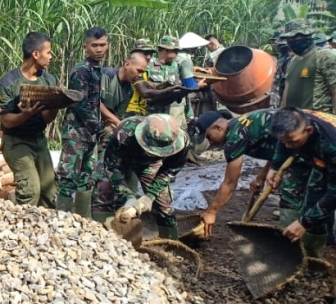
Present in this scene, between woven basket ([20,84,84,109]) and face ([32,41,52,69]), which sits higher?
face ([32,41,52,69])

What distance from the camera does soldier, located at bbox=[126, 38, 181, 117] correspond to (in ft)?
21.8

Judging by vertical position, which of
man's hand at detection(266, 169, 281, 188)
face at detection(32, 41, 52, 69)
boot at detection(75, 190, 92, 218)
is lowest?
boot at detection(75, 190, 92, 218)

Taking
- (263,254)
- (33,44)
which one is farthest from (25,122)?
(263,254)

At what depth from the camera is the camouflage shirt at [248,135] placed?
16.0 feet

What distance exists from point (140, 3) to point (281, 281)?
5685mm

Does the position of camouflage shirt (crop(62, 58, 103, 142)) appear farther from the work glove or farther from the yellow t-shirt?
the work glove

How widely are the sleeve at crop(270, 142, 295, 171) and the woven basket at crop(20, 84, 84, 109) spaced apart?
1.56 meters

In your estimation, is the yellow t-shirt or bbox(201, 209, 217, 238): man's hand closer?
bbox(201, 209, 217, 238): man's hand

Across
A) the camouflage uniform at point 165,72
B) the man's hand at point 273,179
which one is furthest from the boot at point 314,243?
the camouflage uniform at point 165,72

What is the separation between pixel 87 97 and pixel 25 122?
29.8 inches

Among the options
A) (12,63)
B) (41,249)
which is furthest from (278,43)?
(41,249)

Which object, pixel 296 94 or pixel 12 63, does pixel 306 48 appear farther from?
pixel 12 63

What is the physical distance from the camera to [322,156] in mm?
4281

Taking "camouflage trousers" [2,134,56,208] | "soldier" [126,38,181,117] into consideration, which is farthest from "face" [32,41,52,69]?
"soldier" [126,38,181,117]
